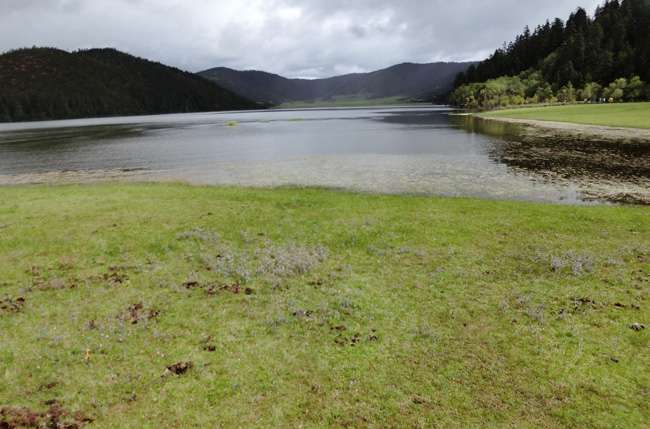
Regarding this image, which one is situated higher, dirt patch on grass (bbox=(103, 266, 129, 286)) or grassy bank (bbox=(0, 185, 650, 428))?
dirt patch on grass (bbox=(103, 266, 129, 286))

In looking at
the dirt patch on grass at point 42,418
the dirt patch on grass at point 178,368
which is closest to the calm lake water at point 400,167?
the dirt patch on grass at point 178,368

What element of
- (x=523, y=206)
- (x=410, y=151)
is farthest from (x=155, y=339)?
(x=410, y=151)

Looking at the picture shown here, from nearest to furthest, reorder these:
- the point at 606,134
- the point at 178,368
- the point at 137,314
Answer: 1. the point at 178,368
2. the point at 137,314
3. the point at 606,134

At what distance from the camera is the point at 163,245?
2023cm

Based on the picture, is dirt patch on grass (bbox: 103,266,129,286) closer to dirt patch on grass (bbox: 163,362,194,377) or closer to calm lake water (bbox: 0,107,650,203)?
dirt patch on grass (bbox: 163,362,194,377)

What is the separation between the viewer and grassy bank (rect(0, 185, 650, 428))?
9.59 metres

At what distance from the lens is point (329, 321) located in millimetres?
13250

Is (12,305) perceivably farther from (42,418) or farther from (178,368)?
(178,368)

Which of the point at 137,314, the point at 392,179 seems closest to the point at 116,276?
the point at 137,314

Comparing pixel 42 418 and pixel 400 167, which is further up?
pixel 400 167

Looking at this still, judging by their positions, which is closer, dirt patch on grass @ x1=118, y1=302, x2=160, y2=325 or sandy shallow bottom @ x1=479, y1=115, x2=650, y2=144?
dirt patch on grass @ x1=118, y1=302, x2=160, y2=325

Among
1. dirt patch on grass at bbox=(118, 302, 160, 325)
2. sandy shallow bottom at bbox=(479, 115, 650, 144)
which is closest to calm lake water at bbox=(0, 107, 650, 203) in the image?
sandy shallow bottom at bbox=(479, 115, 650, 144)

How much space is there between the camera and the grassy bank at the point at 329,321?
31.5 feet

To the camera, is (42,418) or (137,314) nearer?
(42,418)
